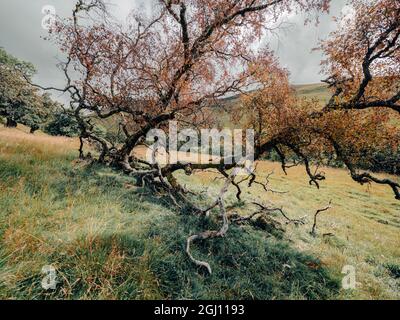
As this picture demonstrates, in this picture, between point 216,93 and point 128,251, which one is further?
point 216,93

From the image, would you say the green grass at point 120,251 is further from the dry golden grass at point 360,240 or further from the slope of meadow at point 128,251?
the dry golden grass at point 360,240

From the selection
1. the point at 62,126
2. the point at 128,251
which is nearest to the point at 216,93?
the point at 128,251

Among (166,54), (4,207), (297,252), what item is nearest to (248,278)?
(297,252)

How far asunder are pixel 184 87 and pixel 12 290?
971 centimetres

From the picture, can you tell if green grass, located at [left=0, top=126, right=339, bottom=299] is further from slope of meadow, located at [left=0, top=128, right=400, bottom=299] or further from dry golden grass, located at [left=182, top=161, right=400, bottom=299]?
dry golden grass, located at [left=182, top=161, right=400, bottom=299]

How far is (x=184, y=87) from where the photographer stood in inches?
458

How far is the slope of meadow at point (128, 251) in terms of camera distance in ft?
13.9

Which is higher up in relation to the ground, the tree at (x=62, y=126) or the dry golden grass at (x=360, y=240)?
the tree at (x=62, y=126)

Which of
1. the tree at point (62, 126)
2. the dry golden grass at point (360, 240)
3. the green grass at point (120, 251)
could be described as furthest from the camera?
the tree at point (62, 126)

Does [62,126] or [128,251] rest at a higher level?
[62,126]

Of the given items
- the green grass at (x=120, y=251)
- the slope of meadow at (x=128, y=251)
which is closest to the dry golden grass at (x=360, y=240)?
the slope of meadow at (x=128, y=251)

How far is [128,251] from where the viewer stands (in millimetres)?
5207

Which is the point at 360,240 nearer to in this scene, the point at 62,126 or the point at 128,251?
the point at 128,251

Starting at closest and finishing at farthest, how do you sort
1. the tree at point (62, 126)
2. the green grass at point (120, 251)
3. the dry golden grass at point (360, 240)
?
the green grass at point (120, 251)
the dry golden grass at point (360, 240)
the tree at point (62, 126)
